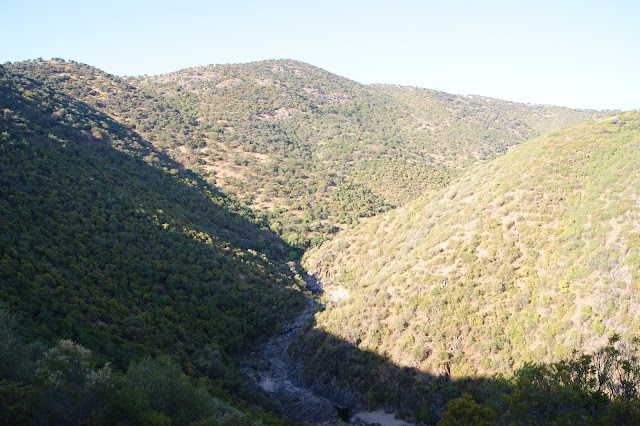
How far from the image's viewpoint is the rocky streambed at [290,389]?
2997 cm

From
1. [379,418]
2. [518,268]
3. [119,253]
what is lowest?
[379,418]

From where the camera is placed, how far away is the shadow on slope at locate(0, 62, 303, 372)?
1091 inches

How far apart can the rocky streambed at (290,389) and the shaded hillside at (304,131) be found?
2547 cm

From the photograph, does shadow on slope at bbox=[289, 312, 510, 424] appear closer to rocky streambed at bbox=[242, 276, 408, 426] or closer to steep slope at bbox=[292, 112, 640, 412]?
steep slope at bbox=[292, 112, 640, 412]

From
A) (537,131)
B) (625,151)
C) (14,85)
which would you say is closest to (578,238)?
(625,151)

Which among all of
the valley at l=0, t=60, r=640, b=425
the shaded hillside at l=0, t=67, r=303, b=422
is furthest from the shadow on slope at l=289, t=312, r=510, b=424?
the shaded hillside at l=0, t=67, r=303, b=422

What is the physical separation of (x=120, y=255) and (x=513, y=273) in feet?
114

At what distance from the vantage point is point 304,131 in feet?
354

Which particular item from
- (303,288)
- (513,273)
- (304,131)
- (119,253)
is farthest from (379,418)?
(304,131)

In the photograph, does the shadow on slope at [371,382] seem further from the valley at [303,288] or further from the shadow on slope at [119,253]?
the shadow on slope at [119,253]

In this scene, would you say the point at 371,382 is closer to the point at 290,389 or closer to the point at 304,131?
the point at 290,389

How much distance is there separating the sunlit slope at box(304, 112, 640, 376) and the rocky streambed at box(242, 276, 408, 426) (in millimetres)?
4721

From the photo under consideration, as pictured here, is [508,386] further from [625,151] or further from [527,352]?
[625,151]

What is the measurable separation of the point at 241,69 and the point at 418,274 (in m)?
108
